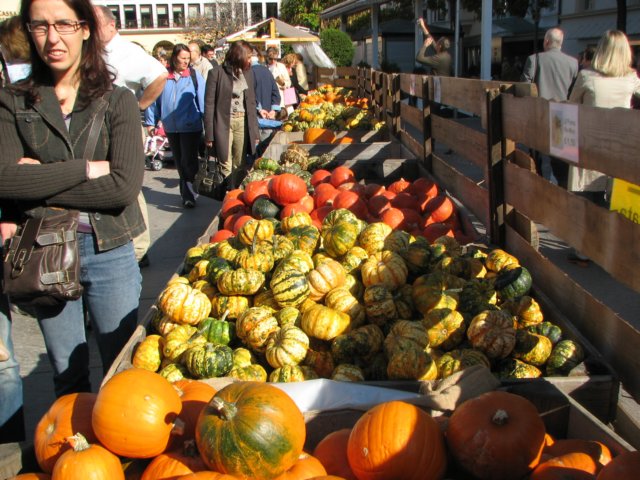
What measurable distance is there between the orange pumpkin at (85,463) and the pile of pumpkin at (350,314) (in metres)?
1.01

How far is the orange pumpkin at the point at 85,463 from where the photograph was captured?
1.88 meters

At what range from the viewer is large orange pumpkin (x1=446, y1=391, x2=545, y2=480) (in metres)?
2.00

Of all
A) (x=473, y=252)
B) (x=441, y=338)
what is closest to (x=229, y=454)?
(x=441, y=338)

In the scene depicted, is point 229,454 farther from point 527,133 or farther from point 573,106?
point 527,133

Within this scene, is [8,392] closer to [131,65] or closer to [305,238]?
[305,238]

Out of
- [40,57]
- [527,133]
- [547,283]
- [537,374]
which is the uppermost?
[40,57]

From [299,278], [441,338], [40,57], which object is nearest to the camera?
[40,57]

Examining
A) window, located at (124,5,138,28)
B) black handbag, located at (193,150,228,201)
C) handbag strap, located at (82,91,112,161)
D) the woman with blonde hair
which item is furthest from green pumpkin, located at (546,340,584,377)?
window, located at (124,5,138,28)

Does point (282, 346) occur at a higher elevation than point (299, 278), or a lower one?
lower

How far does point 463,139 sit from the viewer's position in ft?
18.0

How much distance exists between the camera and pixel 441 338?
329 centimetres

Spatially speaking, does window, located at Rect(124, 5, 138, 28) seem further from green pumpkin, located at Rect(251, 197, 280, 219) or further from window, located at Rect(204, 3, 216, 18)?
green pumpkin, located at Rect(251, 197, 280, 219)

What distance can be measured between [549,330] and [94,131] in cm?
243

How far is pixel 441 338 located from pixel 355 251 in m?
1.03
